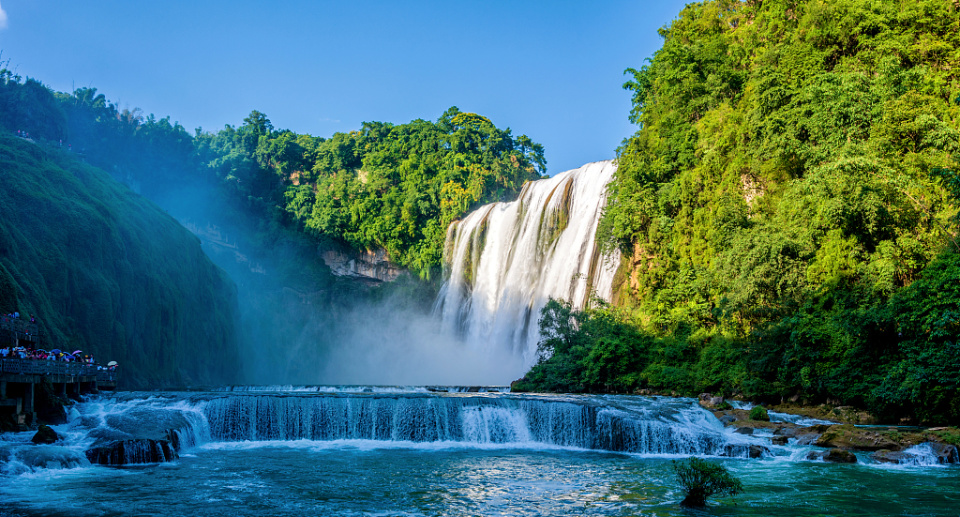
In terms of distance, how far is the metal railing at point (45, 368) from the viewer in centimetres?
1691

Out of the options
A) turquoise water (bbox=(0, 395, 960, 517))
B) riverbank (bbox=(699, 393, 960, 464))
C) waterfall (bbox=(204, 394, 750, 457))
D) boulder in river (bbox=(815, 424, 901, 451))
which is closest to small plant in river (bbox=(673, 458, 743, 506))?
turquoise water (bbox=(0, 395, 960, 517))

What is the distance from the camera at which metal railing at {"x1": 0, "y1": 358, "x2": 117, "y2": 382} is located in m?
16.9

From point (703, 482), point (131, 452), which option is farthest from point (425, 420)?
point (703, 482)

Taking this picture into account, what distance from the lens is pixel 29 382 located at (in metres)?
17.7

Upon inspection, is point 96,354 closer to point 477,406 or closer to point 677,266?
point 477,406

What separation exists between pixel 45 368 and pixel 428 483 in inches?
515

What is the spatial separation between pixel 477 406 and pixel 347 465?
522 centimetres

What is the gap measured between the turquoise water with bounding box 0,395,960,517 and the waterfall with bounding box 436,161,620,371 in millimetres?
16357

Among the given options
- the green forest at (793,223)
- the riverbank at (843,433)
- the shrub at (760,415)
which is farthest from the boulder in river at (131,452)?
the green forest at (793,223)

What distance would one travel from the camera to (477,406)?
62.4 feet

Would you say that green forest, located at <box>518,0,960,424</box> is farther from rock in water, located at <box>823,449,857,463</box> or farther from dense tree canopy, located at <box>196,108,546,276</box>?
dense tree canopy, located at <box>196,108,546,276</box>

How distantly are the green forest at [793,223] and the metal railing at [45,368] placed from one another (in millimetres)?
16985

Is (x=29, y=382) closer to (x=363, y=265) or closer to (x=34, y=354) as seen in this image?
(x=34, y=354)

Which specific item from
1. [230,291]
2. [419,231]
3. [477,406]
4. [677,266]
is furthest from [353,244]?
[477,406]
